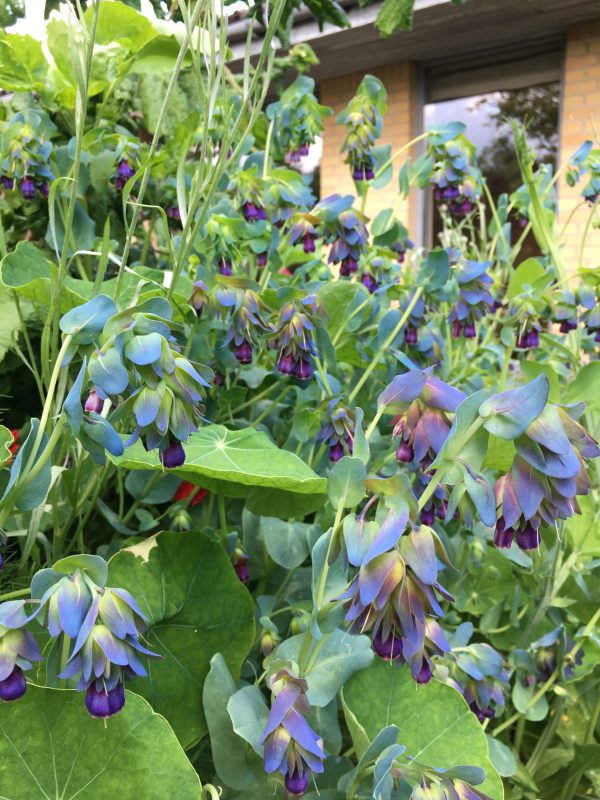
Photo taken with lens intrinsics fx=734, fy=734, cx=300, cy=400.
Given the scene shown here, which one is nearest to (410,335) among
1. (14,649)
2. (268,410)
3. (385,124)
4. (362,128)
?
(268,410)

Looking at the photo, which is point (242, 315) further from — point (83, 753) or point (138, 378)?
point (83, 753)

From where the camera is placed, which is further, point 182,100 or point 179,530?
point 182,100

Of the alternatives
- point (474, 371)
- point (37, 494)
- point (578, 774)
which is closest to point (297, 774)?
point (37, 494)

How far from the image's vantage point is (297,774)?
1.71ft

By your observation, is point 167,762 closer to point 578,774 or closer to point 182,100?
point 578,774

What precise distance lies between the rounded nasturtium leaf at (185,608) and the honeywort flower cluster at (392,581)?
29 centimetres

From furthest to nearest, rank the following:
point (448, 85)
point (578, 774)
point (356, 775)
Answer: point (448, 85)
point (578, 774)
point (356, 775)

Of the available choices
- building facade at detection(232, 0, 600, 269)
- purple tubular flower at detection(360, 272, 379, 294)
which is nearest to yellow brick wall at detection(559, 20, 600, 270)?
building facade at detection(232, 0, 600, 269)

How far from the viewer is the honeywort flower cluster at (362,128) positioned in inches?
40.9

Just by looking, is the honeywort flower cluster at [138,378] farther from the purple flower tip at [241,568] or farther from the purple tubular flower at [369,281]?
the purple tubular flower at [369,281]

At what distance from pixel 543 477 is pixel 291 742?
0.26 meters

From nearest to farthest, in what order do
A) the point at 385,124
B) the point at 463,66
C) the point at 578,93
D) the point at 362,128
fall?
the point at 362,128 → the point at 578,93 → the point at 463,66 → the point at 385,124

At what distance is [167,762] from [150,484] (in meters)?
0.32

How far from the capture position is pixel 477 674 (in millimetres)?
743
